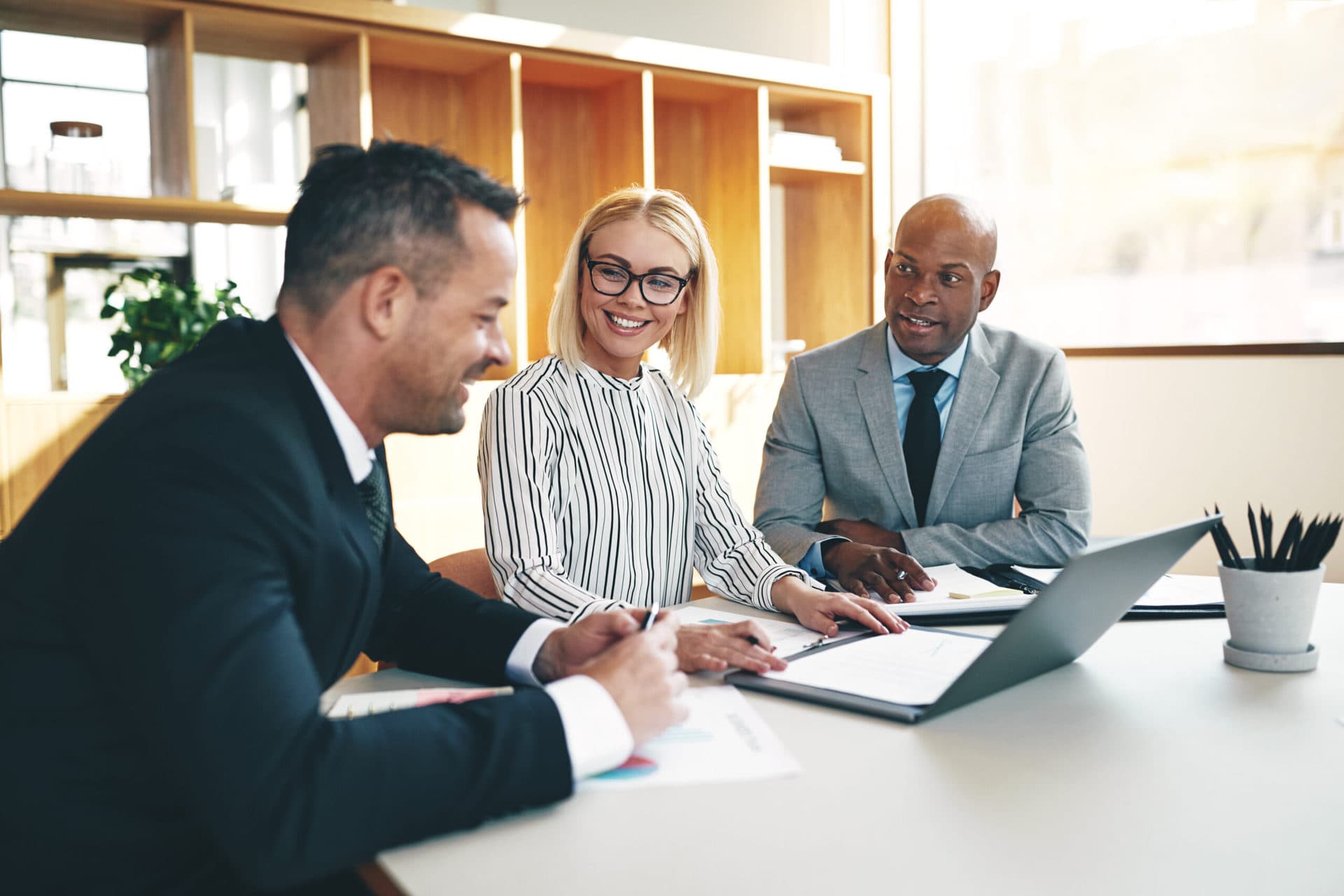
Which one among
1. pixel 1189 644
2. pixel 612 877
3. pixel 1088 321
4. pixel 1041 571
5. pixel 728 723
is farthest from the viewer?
pixel 1088 321

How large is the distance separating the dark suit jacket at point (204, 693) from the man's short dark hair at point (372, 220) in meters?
0.11

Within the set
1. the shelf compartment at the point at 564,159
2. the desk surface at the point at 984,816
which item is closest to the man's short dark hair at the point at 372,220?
the desk surface at the point at 984,816

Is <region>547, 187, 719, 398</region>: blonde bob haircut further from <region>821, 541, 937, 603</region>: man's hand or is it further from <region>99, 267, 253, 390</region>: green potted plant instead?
<region>99, 267, 253, 390</region>: green potted plant

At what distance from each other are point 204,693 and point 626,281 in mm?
1255

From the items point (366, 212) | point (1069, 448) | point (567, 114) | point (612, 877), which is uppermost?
point (567, 114)

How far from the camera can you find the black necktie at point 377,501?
111 cm

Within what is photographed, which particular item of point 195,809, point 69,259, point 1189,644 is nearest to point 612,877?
point 195,809

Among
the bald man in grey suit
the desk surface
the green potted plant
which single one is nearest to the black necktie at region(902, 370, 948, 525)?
the bald man in grey suit

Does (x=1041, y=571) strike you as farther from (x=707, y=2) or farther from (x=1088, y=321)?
(x=707, y=2)

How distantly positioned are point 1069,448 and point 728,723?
151 centimetres

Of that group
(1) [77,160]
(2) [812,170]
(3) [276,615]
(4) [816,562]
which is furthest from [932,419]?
(1) [77,160]

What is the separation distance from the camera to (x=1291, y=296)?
11.1 feet

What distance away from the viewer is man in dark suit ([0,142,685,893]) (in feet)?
2.50

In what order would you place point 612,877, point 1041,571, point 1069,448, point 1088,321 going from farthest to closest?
point 1088,321, point 1069,448, point 1041,571, point 612,877
